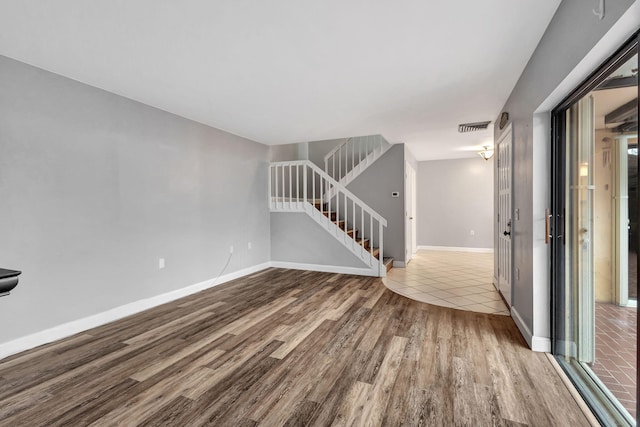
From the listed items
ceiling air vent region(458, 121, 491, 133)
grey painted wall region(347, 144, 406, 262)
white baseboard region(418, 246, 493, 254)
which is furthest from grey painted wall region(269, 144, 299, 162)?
white baseboard region(418, 246, 493, 254)

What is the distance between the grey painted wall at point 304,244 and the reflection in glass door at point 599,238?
10.3 ft

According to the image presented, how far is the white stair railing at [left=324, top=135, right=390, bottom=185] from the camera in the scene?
5.93 meters

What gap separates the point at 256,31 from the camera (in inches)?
81.2

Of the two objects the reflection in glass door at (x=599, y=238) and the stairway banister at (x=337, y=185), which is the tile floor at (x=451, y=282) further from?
the reflection in glass door at (x=599, y=238)

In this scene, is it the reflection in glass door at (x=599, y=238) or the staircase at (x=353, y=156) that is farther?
the staircase at (x=353, y=156)

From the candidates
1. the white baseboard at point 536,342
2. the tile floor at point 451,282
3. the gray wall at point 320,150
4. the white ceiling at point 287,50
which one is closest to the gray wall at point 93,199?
the white ceiling at point 287,50

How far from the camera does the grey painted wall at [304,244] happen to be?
522 centimetres

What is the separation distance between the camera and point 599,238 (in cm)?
179

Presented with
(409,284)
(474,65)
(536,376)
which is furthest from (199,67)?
(409,284)

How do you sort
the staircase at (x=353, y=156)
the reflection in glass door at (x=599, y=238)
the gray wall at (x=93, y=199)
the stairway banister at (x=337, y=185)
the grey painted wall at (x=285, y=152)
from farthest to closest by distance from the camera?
the grey painted wall at (x=285, y=152) < the staircase at (x=353, y=156) < the stairway banister at (x=337, y=185) < the gray wall at (x=93, y=199) < the reflection in glass door at (x=599, y=238)

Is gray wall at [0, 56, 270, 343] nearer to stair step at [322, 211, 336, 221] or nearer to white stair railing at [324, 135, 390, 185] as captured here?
stair step at [322, 211, 336, 221]

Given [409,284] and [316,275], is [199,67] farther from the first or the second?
[409,284]

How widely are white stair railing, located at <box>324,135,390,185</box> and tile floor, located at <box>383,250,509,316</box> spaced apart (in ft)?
7.04


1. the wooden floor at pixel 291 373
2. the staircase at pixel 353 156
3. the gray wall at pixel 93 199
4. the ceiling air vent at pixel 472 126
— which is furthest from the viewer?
the staircase at pixel 353 156
